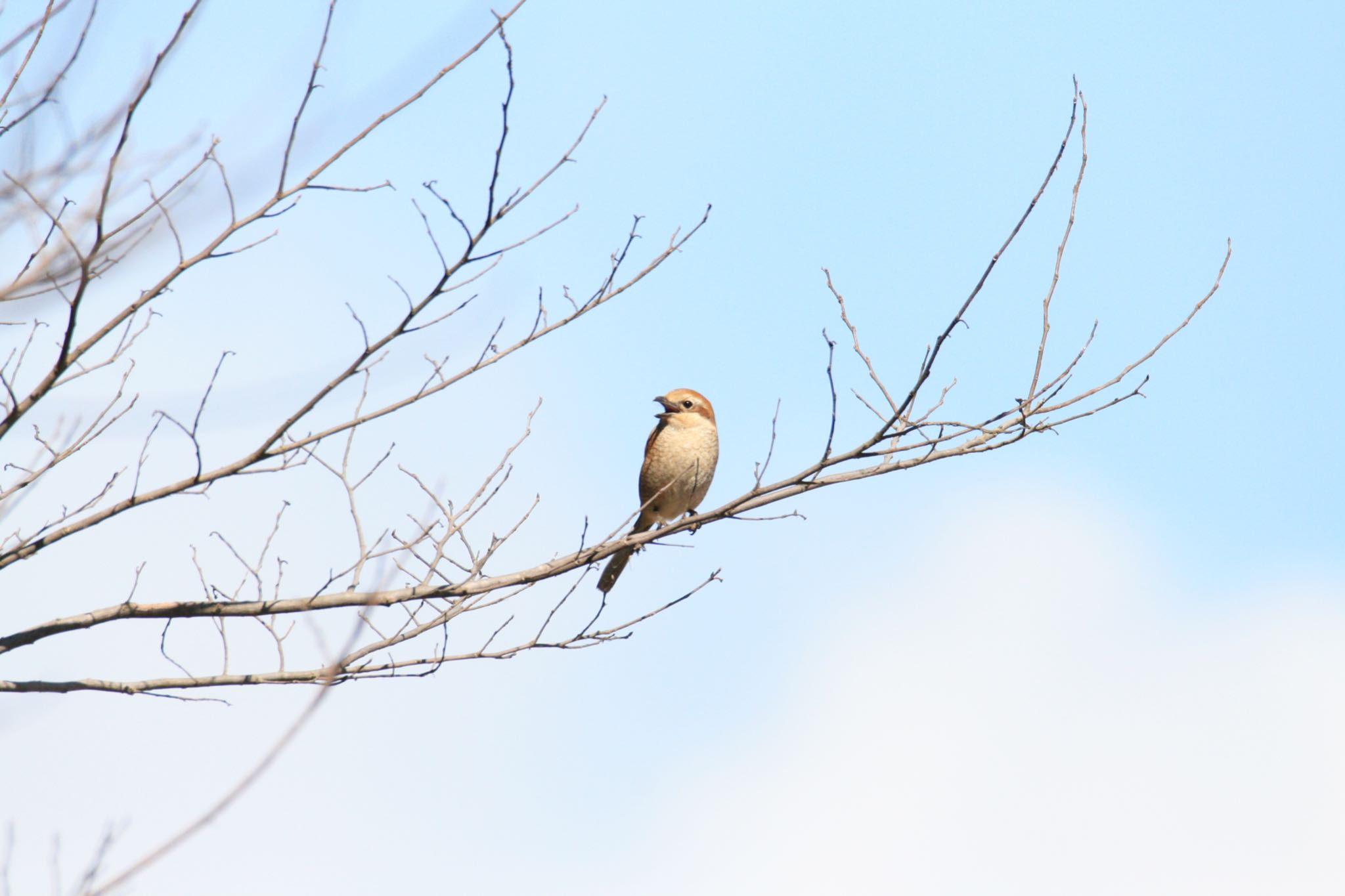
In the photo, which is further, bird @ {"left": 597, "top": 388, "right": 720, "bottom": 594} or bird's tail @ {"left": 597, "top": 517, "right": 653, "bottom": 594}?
bird @ {"left": 597, "top": 388, "right": 720, "bottom": 594}

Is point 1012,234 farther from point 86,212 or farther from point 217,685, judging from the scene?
point 217,685

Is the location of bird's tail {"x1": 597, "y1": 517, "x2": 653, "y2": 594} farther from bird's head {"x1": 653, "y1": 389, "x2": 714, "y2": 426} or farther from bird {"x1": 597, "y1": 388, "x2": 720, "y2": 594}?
bird's head {"x1": 653, "y1": 389, "x2": 714, "y2": 426}

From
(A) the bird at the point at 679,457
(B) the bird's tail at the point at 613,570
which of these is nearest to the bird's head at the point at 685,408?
(A) the bird at the point at 679,457

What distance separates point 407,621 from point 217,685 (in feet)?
2.54

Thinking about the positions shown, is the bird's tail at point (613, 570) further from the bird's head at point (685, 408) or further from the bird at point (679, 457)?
the bird's head at point (685, 408)

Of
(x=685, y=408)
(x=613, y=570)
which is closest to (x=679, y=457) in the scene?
(x=685, y=408)

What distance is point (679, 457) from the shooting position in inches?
339

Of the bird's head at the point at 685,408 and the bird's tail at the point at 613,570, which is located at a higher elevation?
the bird's head at the point at 685,408

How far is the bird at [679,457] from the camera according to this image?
861 centimetres

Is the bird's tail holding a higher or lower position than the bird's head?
lower

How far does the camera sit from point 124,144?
3184 mm

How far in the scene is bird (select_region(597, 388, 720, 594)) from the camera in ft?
28.2

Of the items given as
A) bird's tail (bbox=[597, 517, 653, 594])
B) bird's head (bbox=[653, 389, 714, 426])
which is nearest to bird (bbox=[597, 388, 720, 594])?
bird's head (bbox=[653, 389, 714, 426])

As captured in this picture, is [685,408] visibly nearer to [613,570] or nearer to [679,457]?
[679,457]
